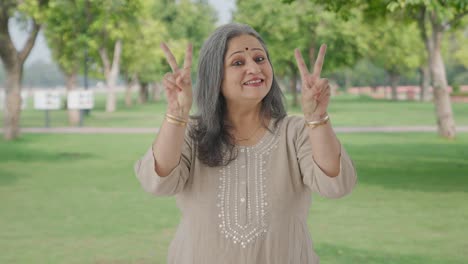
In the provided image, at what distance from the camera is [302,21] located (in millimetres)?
45188

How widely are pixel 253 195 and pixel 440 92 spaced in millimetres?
19197

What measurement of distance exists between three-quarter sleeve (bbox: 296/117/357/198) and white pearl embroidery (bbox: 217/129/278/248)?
13 cm

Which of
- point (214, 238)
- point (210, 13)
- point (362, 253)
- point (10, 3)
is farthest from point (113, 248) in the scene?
point (210, 13)

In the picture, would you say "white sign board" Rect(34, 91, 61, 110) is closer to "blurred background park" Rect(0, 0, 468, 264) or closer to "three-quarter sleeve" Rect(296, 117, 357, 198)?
"blurred background park" Rect(0, 0, 468, 264)

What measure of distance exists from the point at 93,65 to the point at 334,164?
161 feet

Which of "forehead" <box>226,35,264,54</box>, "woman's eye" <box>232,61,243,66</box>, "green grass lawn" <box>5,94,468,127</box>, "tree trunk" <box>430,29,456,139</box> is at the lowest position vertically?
"green grass lawn" <box>5,94,468,127</box>

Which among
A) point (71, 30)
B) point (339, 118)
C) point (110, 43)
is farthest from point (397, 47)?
point (71, 30)

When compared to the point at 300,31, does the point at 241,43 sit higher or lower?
lower

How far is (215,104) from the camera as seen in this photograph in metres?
3.22

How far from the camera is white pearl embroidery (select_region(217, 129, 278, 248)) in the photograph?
123 inches

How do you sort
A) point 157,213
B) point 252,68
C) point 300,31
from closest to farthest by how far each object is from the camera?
1. point 252,68
2. point 157,213
3. point 300,31

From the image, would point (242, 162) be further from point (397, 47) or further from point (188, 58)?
point (397, 47)

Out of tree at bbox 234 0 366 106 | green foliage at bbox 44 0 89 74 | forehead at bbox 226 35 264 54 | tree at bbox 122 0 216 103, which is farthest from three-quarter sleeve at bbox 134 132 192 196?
tree at bbox 122 0 216 103

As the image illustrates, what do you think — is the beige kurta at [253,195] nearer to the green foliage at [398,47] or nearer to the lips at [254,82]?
the lips at [254,82]
